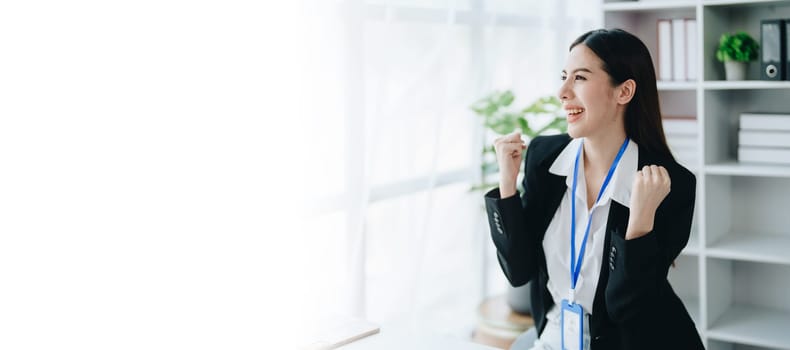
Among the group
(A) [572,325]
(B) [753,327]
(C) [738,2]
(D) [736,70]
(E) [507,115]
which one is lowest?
(B) [753,327]

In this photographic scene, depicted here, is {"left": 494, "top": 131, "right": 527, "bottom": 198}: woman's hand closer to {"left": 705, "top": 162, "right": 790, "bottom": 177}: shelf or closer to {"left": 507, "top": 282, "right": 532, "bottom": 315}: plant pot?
{"left": 705, "top": 162, "right": 790, "bottom": 177}: shelf

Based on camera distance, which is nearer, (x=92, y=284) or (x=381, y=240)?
(x=92, y=284)

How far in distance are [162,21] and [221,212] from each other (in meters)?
0.50

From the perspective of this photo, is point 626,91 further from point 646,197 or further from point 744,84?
point 744,84

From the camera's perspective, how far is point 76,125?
169 cm

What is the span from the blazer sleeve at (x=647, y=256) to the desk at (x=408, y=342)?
14.3 inches

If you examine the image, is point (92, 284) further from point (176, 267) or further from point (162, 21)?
point (162, 21)

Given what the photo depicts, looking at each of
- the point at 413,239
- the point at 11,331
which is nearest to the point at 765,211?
the point at 413,239

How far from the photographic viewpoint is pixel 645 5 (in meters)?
2.91

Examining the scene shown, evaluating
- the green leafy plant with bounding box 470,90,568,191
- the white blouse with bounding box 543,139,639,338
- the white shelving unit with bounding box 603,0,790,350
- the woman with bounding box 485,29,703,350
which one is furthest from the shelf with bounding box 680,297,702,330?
the white blouse with bounding box 543,139,639,338

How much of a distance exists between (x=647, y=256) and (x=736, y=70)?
1243 mm

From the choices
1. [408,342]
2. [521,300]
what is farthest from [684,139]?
[408,342]

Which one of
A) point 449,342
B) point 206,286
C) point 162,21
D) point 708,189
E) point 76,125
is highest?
point 162,21

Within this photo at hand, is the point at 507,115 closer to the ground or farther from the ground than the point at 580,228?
farther from the ground
